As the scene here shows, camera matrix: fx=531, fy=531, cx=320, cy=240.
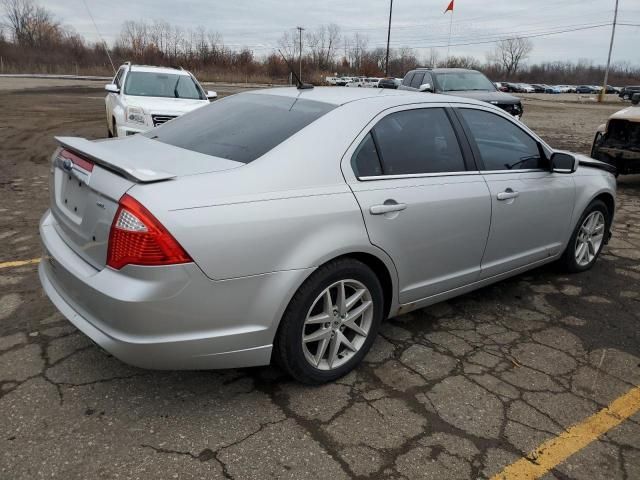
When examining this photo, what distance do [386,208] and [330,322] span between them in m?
0.69

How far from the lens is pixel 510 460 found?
242 cm

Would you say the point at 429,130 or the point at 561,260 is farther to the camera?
the point at 561,260

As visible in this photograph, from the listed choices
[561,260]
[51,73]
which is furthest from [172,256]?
[51,73]

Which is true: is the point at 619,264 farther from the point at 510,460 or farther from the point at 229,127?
the point at 229,127

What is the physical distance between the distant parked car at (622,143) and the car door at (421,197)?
5.85 m

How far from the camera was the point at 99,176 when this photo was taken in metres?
2.51

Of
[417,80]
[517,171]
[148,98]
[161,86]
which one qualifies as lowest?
[517,171]

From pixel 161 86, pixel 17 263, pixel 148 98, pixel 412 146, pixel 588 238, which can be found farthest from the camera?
pixel 161 86

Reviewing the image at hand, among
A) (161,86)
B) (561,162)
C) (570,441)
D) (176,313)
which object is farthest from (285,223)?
(161,86)

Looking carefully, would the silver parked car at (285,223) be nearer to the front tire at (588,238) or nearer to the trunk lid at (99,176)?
the trunk lid at (99,176)

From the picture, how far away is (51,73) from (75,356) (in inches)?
2610

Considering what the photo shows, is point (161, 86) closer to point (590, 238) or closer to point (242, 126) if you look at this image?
point (242, 126)

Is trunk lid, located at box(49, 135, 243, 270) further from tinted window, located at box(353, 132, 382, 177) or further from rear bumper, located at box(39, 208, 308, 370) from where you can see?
tinted window, located at box(353, 132, 382, 177)

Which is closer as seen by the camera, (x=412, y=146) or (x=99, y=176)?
(x=99, y=176)
